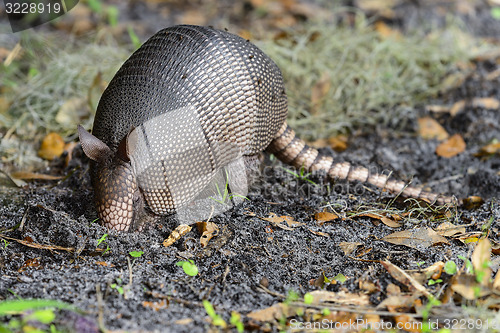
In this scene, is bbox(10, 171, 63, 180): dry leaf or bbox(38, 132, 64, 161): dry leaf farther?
bbox(38, 132, 64, 161): dry leaf

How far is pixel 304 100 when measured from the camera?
572 centimetres

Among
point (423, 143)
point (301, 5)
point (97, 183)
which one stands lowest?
point (423, 143)

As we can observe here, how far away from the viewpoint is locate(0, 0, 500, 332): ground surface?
266 cm

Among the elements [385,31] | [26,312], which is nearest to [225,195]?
[26,312]

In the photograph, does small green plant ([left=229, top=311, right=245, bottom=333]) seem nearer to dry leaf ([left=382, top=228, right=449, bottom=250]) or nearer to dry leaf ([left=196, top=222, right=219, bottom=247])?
dry leaf ([left=196, top=222, right=219, bottom=247])

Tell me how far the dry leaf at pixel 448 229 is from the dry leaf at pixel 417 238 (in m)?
0.08

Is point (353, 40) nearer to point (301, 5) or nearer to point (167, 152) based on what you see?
point (301, 5)

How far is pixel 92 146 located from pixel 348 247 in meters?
1.90

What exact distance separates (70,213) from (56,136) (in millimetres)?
1679

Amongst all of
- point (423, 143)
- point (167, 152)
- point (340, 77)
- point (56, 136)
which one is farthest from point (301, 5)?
point (167, 152)

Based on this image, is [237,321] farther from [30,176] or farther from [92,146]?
[30,176]

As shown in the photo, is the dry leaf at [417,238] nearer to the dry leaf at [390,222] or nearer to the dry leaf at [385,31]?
the dry leaf at [390,222]

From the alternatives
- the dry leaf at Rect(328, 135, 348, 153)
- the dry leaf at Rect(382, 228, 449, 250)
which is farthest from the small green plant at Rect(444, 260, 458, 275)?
the dry leaf at Rect(328, 135, 348, 153)


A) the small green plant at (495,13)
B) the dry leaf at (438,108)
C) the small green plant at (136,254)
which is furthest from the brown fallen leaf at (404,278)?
the small green plant at (495,13)
